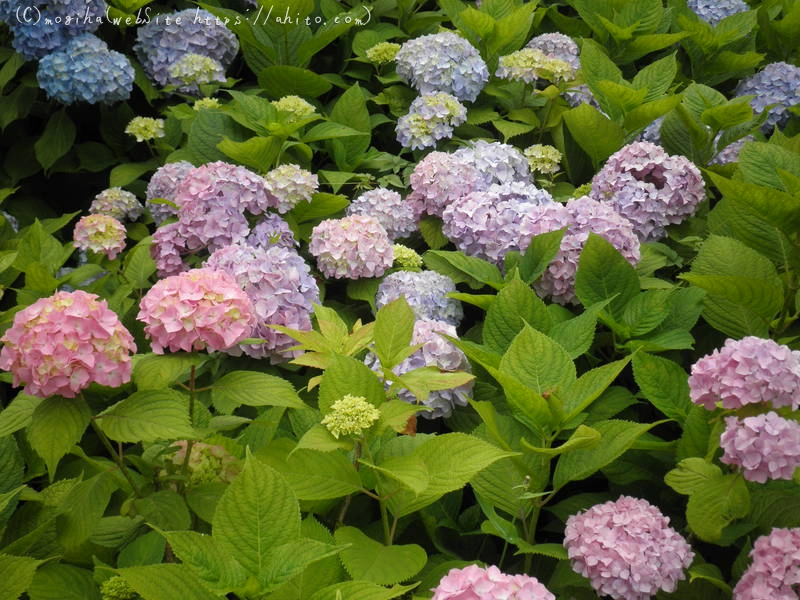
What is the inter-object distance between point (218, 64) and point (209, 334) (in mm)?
2029

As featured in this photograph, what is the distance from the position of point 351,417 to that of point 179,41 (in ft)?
7.97

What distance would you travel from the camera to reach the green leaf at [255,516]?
1.10 metres

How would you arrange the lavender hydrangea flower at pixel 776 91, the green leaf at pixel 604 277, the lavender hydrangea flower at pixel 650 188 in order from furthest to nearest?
the lavender hydrangea flower at pixel 776 91 < the lavender hydrangea flower at pixel 650 188 < the green leaf at pixel 604 277

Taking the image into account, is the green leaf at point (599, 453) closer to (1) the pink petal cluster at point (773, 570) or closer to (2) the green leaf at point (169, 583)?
(1) the pink petal cluster at point (773, 570)

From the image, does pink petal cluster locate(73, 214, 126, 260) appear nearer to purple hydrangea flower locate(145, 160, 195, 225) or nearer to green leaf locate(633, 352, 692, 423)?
purple hydrangea flower locate(145, 160, 195, 225)

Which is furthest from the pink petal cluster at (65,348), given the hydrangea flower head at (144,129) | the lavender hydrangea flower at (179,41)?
the lavender hydrangea flower at (179,41)

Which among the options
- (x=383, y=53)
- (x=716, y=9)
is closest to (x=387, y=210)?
(x=383, y=53)

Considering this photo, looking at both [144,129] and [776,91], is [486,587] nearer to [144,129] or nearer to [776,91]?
[144,129]

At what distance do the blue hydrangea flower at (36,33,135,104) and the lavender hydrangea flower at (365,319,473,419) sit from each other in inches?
73.2

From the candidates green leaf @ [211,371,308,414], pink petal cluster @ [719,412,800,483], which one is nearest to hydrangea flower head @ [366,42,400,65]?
green leaf @ [211,371,308,414]

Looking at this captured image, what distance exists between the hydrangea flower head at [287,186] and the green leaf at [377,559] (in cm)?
118

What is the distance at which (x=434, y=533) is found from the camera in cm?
161

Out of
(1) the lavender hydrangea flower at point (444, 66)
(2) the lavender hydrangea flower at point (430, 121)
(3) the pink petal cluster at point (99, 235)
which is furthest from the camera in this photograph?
(1) the lavender hydrangea flower at point (444, 66)

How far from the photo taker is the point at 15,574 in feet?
3.80
